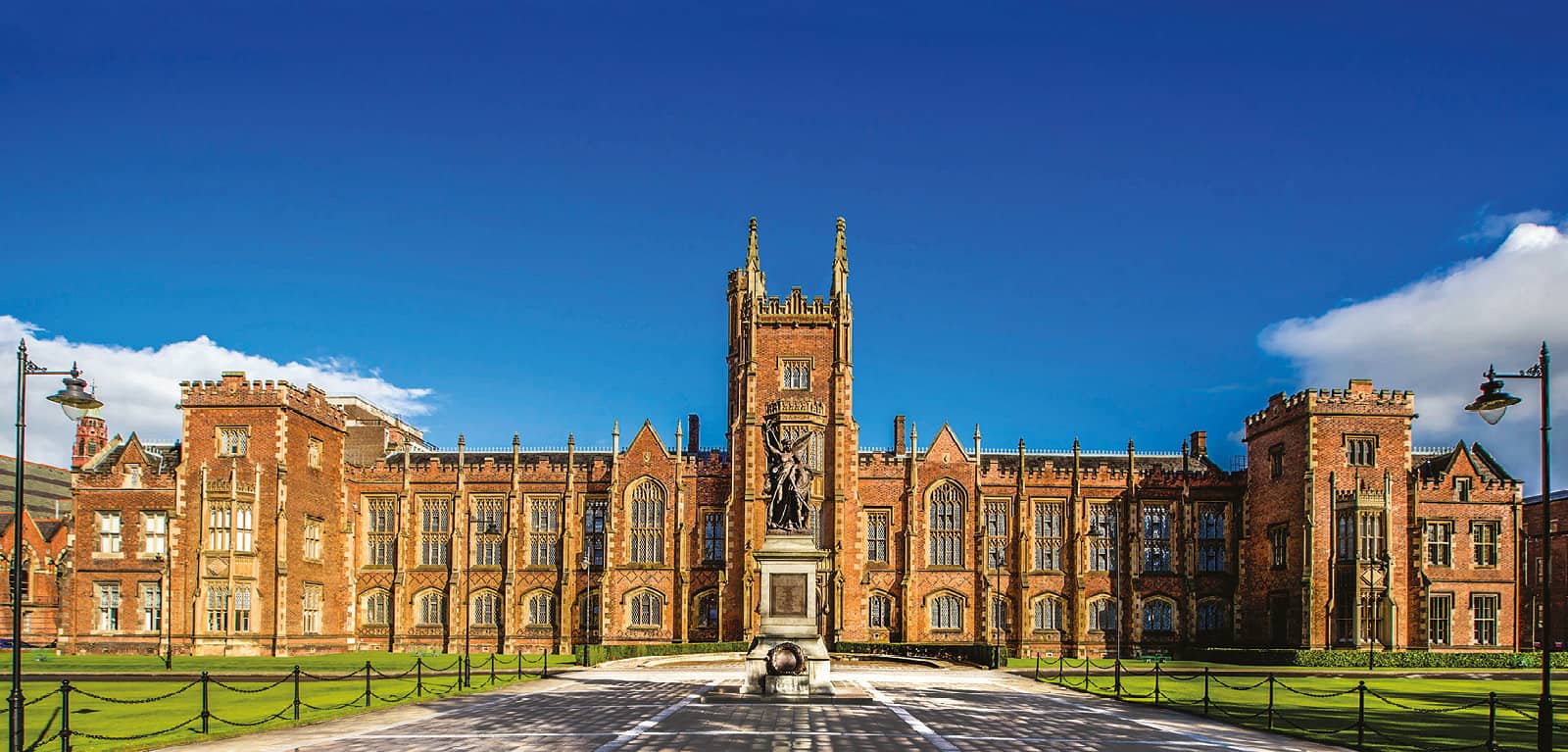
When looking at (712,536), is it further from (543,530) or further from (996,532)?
(996,532)

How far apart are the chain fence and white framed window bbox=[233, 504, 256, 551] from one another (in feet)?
41.9

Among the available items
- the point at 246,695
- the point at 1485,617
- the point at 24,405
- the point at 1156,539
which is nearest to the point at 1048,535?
the point at 1156,539

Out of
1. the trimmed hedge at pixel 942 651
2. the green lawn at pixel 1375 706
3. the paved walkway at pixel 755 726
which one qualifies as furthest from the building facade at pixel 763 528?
the paved walkway at pixel 755 726

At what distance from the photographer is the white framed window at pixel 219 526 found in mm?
59375

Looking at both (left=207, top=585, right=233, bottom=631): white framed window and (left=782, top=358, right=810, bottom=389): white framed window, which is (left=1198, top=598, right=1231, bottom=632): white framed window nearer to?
(left=782, top=358, right=810, bottom=389): white framed window

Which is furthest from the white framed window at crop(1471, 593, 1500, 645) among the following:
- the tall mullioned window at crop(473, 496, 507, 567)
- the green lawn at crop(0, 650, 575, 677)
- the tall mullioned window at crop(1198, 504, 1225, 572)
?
the tall mullioned window at crop(473, 496, 507, 567)

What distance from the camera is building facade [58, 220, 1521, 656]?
61.8 meters

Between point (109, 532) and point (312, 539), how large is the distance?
9.06 metres

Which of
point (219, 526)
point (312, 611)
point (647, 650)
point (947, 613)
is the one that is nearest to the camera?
point (647, 650)

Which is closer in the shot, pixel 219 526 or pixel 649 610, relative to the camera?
pixel 219 526

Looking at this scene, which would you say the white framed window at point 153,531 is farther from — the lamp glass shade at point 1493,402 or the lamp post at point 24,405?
the lamp glass shade at point 1493,402

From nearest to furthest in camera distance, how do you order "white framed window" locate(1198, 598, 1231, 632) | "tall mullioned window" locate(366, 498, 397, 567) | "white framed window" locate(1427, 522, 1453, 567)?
"white framed window" locate(1427, 522, 1453, 567), "white framed window" locate(1198, 598, 1231, 632), "tall mullioned window" locate(366, 498, 397, 567)

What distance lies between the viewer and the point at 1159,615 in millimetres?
69312

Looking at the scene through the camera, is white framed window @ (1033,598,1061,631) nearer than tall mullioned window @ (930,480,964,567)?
Yes
